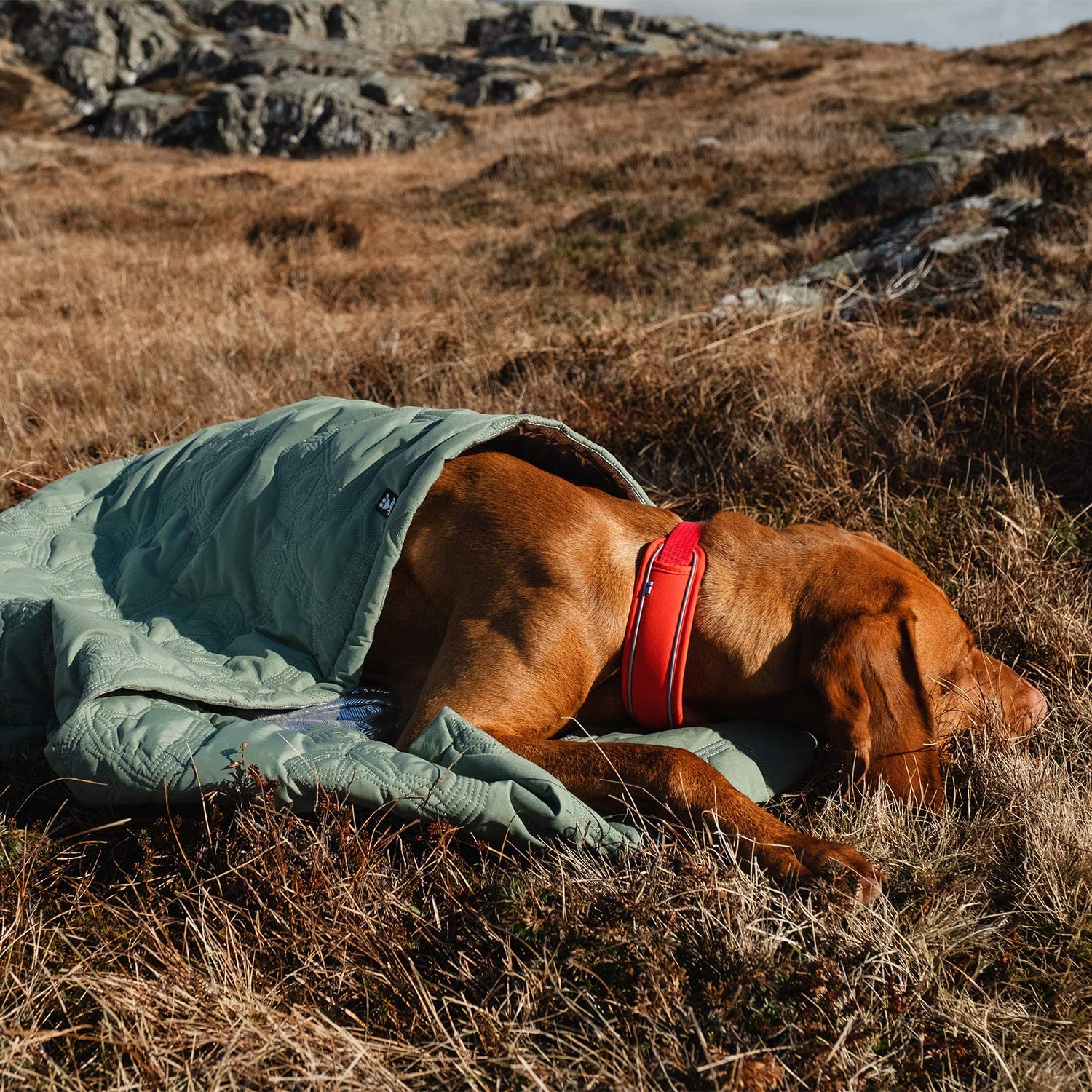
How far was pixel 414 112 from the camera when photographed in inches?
1094

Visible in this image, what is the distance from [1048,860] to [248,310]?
693 centimetres

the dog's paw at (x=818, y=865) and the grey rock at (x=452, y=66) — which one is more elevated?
the grey rock at (x=452, y=66)

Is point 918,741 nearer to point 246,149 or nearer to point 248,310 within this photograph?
point 248,310

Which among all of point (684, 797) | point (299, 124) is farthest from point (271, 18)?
point (684, 797)

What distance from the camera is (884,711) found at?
239cm

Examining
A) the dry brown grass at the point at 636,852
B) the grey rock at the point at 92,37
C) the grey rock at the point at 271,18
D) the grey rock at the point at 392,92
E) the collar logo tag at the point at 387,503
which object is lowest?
the dry brown grass at the point at 636,852

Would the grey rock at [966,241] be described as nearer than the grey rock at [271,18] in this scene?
Yes

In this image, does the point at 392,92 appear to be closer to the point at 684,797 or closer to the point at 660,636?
the point at 660,636

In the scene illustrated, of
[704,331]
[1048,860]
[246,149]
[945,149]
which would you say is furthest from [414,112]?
[1048,860]

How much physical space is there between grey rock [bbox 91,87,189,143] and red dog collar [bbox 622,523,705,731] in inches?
1228

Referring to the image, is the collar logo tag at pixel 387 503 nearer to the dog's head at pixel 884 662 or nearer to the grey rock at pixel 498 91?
the dog's head at pixel 884 662

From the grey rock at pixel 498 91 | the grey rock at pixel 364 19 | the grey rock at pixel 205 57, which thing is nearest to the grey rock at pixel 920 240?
the grey rock at pixel 498 91

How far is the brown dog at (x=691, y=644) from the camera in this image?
2.37 m

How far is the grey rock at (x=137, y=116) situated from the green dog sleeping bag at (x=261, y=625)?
29.5 meters
